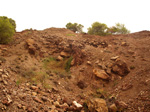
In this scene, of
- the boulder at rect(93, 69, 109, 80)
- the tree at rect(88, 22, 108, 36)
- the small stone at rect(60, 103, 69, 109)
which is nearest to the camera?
the small stone at rect(60, 103, 69, 109)

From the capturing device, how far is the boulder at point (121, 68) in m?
8.60

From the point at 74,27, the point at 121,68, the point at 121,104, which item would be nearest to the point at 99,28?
the point at 74,27

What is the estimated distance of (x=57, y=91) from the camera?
6605mm

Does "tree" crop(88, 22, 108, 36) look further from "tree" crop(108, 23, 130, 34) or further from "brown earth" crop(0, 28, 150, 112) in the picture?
"brown earth" crop(0, 28, 150, 112)

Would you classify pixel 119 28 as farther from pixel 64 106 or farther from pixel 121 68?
pixel 64 106

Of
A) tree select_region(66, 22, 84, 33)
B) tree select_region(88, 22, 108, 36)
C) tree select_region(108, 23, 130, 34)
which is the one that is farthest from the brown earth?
tree select_region(66, 22, 84, 33)

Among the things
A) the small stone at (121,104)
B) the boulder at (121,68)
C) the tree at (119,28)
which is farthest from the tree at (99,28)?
the small stone at (121,104)

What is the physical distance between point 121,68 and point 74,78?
4.34 m

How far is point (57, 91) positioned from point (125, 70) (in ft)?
20.2

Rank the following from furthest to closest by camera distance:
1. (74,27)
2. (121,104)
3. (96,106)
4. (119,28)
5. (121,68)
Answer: (74,27), (119,28), (121,68), (121,104), (96,106)

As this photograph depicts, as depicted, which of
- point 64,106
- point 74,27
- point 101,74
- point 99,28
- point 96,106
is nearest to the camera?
point 64,106

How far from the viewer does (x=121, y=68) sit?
344 inches

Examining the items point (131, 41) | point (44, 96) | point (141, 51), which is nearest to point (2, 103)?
point (44, 96)

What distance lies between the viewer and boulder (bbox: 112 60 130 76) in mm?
8601
